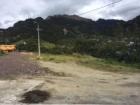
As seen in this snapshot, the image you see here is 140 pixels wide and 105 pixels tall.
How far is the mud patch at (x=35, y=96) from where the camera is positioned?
48.3ft

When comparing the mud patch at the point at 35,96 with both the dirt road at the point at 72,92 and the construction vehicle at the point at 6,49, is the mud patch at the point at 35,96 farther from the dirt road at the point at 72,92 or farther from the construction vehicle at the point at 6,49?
the construction vehicle at the point at 6,49

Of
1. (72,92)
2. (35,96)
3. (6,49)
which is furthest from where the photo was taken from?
(6,49)

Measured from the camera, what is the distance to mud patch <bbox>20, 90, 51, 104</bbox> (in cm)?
1473

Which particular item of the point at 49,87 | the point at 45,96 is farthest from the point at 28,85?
the point at 45,96

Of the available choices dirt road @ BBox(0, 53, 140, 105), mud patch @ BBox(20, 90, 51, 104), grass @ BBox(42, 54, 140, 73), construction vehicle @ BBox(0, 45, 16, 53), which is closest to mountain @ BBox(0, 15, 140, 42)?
construction vehicle @ BBox(0, 45, 16, 53)

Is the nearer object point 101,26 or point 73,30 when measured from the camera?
point 73,30

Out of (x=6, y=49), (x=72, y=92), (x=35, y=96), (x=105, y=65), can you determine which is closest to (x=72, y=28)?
(x=6, y=49)

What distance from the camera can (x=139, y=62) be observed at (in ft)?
132

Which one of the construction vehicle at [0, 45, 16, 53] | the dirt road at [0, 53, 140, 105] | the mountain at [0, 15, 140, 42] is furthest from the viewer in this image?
the mountain at [0, 15, 140, 42]

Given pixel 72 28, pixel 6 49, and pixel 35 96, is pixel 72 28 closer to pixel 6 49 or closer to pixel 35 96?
pixel 6 49

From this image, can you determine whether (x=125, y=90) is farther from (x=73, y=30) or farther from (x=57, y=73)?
(x=73, y=30)

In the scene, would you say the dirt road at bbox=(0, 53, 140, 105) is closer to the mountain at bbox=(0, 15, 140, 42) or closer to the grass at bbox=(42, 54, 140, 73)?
the grass at bbox=(42, 54, 140, 73)

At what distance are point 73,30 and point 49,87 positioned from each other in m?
72.3

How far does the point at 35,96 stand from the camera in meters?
15.3
